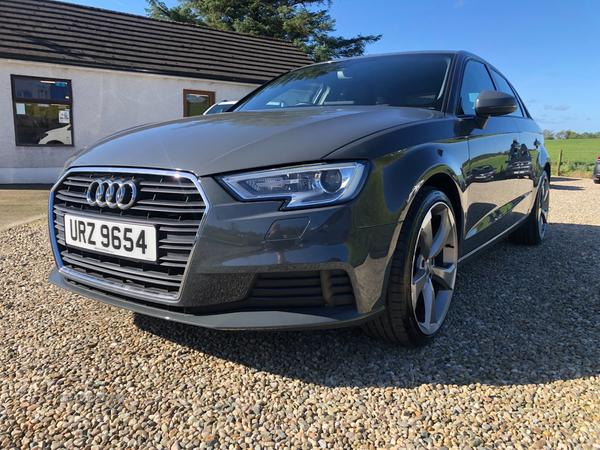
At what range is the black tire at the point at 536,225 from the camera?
13.8 ft

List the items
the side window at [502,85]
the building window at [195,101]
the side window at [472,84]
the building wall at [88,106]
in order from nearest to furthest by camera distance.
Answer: the side window at [472,84] → the side window at [502,85] → the building wall at [88,106] → the building window at [195,101]

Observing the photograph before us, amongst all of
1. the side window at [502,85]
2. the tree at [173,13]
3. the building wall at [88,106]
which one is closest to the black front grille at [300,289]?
the side window at [502,85]

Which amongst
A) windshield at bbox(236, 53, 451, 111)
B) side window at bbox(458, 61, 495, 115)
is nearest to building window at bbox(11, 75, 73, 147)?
windshield at bbox(236, 53, 451, 111)

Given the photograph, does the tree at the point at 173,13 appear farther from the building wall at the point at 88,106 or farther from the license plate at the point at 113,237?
the license plate at the point at 113,237

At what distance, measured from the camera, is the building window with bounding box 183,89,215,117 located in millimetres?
11141

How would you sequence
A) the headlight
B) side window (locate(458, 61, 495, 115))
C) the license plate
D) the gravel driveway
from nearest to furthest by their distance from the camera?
the gravel driveway
the headlight
the license plate
side window (locate(458, 61, 495, 115))

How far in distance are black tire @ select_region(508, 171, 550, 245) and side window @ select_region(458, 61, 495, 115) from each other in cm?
136

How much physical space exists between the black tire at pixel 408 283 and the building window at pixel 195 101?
9.92 meters

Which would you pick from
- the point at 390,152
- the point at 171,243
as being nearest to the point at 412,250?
the point at 390,152

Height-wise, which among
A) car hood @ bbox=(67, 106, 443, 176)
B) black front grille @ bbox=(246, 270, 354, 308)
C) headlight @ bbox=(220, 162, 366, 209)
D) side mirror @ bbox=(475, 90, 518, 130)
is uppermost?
side mirror @ bbox=(475, 90, 518, 130)

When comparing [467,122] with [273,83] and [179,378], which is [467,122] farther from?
[179,378]

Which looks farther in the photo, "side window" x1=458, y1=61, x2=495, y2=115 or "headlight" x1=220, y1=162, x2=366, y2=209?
"side window" x1=458, y1=61, x2=495, y2=115

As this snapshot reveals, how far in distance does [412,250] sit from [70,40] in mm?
10924

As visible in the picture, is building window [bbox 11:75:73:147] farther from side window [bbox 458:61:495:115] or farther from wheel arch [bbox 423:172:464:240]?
wheel arch [bbox 423:172:464:240]
